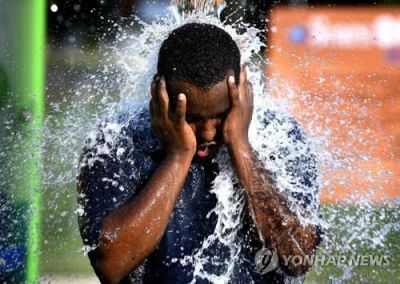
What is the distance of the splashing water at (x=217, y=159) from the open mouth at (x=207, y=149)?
0.05 meters

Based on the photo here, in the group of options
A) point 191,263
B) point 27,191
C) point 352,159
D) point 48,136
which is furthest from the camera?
point 27,191

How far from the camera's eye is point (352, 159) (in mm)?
5355

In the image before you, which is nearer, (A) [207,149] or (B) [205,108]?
(B) [205,108]

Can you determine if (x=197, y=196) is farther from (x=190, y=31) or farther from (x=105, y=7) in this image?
(x=105, y=7)

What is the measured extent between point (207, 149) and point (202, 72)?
0.34 meters

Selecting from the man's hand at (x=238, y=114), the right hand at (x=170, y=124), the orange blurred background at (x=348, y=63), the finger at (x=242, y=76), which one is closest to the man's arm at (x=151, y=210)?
the right hand at (x=170, y=124)

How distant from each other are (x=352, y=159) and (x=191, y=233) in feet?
10.7

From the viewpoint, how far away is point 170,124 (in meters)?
2.37

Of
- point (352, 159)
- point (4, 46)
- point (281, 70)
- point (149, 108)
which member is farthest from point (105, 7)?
→ point (149, 108)

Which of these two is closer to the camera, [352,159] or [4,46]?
[352,159]

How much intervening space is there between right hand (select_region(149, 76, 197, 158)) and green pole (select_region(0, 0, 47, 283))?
3933mm

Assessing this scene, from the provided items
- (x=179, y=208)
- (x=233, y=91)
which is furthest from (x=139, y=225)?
(x=233, y=91)

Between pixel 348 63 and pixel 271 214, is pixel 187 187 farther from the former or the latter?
pixel 348 63

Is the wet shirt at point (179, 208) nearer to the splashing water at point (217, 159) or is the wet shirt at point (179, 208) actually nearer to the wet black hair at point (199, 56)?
the splashing water at point (217, 159)
